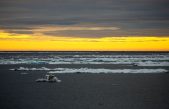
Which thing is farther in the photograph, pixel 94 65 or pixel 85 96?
pixel 94 65

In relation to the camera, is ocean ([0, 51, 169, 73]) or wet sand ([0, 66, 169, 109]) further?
ocean ([0, 51, 169, 73])

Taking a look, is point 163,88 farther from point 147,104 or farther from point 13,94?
point 13,94

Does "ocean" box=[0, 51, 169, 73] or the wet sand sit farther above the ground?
"ocean" box=[0, 51, 169, 73]

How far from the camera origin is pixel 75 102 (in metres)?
16.4

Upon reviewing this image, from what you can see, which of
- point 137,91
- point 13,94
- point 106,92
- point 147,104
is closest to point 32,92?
point 13,94

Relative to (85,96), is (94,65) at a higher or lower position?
higher

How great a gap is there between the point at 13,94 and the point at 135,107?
22.4 ft

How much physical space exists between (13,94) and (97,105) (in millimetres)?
5506

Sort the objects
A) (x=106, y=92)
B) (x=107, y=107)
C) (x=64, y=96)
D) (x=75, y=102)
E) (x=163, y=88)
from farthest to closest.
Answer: (x=163, y=88)
(x=106, y=92)
(x=64, y=96)
(x=75, y=102)
(x=107, y=107)

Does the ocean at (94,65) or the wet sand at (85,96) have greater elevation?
the ocean at (94,65)

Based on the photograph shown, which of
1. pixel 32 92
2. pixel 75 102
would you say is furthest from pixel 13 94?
pixel 75 102

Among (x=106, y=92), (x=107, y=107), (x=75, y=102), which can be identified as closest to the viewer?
(x=107, y=107)

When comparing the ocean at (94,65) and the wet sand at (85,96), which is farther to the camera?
the ocean at (94,65)

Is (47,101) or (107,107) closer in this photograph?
(107,107)
